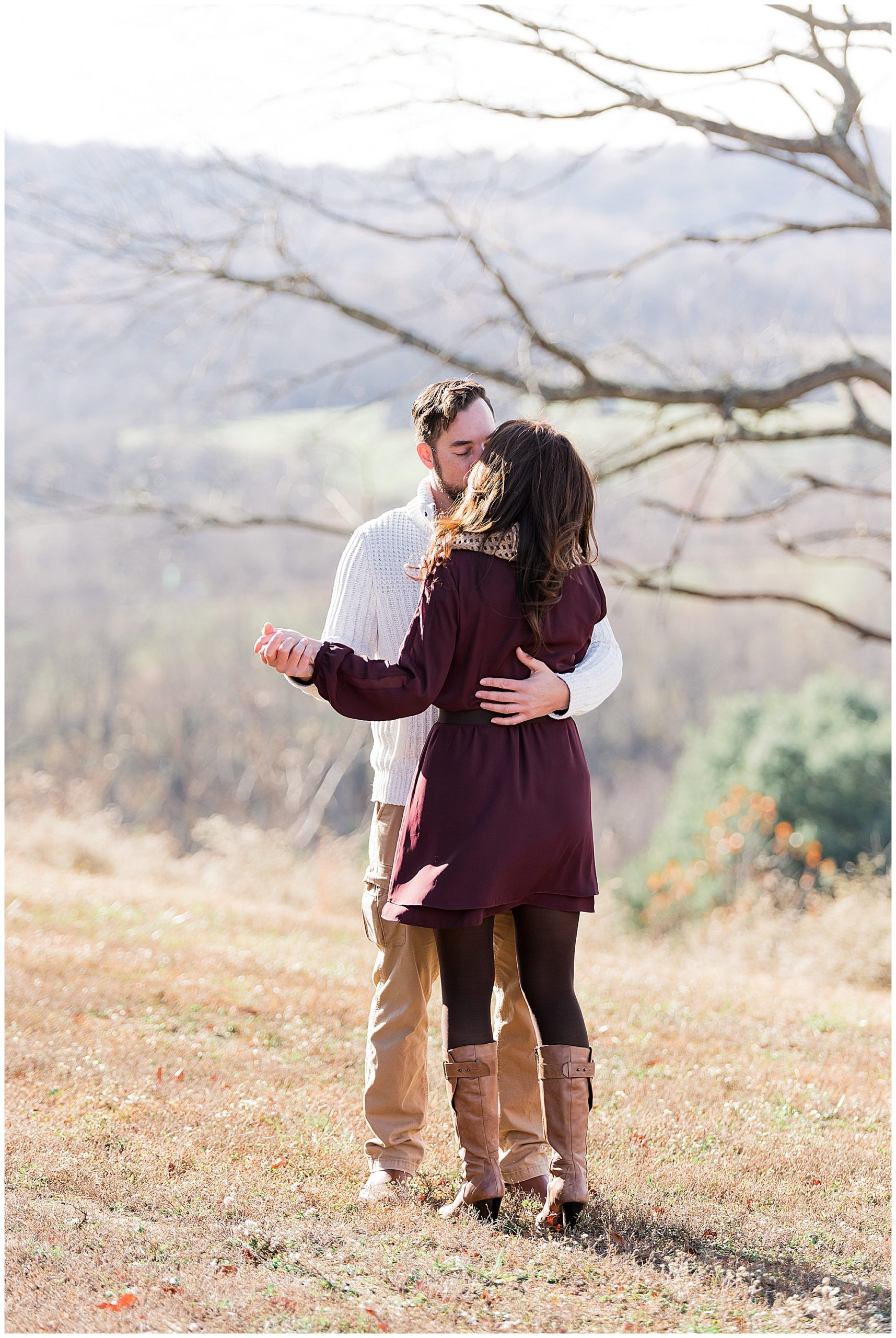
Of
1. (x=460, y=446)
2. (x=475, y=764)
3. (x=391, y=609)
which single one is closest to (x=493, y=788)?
(x=475, y=764)

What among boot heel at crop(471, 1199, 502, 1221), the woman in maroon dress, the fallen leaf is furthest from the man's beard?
the fallen leaf

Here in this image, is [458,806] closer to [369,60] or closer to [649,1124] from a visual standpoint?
[649,1124]

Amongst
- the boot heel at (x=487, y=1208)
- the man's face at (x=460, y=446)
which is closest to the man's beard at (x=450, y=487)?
the man's face at (x=460, y=446)

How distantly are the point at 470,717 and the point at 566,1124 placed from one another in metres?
0.94

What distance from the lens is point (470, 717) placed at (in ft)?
8.68

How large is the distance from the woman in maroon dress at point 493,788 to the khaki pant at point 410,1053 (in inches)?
9.7

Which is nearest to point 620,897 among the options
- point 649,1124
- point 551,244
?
point 649,1124

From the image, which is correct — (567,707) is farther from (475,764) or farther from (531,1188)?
(531,1188)

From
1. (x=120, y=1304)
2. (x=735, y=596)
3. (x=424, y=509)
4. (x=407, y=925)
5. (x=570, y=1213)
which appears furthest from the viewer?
(x=735, y=596)

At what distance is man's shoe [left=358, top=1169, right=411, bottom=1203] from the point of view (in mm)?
2824

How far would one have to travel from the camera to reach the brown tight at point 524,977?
2621 mm

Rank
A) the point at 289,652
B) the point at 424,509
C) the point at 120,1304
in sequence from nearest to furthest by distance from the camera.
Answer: the point at 120,1304 → the point at 289,652 → the point at 424,509

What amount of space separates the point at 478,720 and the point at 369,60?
385cm

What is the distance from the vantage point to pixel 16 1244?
253 cm
